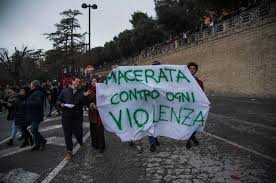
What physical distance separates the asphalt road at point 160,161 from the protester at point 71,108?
52 centimetres

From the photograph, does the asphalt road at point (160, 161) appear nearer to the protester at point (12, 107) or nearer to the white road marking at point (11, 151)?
the white road marking at point (11, 151)

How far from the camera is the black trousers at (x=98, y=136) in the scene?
766 centimetres

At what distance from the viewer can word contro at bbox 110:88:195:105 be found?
6727mm

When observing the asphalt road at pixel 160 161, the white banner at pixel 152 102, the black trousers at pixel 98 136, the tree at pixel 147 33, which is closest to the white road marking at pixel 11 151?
the asphalt road at pixel 160 161

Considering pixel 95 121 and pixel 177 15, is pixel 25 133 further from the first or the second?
pixel 177 15

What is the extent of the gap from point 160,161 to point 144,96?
134 cm

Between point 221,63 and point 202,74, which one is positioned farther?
point 202,74

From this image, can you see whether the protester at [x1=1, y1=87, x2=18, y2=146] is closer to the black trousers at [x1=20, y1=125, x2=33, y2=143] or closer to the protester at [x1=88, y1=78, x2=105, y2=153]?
the black trousers at [x1=20, y1=125, x2=33, y2=143]

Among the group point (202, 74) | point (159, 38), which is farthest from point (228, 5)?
point (159, 38)

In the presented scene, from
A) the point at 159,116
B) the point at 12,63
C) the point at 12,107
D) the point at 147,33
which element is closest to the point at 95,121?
the point at 159,116

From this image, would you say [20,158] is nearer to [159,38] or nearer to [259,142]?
[259,142]

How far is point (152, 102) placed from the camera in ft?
22.1

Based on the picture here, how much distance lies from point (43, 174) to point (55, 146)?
2.69m

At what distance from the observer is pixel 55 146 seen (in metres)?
8.68
